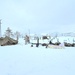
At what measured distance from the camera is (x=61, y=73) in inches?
231

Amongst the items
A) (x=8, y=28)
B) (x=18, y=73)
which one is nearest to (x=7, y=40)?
(x=18, y=73)

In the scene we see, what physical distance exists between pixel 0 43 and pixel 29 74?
21044 mm

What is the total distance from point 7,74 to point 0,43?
20.9m

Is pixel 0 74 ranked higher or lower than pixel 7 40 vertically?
lower

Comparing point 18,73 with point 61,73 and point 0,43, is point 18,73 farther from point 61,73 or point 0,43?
point 0,43

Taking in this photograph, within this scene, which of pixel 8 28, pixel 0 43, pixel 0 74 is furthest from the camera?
pixel 8 28

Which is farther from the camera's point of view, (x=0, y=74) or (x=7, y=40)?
(x=7, y=40)

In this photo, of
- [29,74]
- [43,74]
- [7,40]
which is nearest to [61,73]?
[43,74]

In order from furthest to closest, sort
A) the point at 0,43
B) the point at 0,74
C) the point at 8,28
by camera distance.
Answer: the point at 8,28 → the point at 0,43 → the point at 0,74

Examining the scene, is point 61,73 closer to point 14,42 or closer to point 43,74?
point 43,74

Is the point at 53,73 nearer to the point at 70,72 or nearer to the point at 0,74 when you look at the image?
the point at 70,72

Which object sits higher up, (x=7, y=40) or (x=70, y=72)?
(x=7, y=40)

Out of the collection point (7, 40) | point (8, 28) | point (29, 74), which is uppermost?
point (8, 28)

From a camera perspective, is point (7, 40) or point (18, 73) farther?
point (7, 40)
